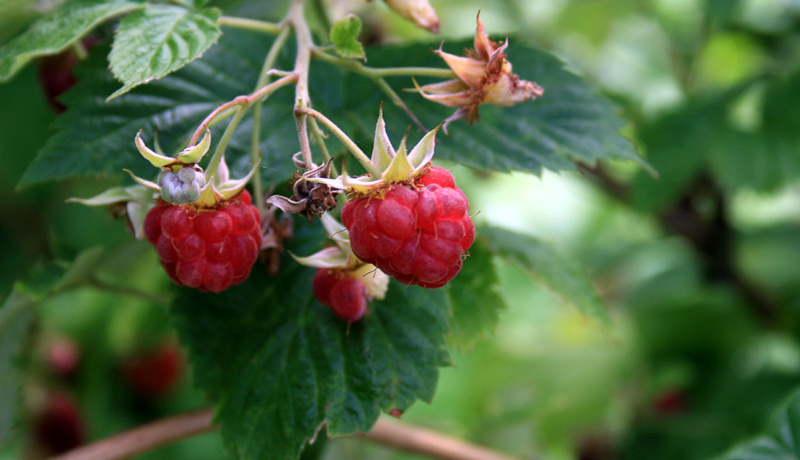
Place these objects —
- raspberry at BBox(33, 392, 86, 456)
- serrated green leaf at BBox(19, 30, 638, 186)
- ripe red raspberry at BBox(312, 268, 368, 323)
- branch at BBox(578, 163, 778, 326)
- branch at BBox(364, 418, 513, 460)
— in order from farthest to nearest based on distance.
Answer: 1. branch at BBox(578, 163, 778, 326)
2. raspberry at BBox(33, 392, 86, 456)
3. branch at BBox(364, 418, 513, 460)
4. serrated green leaf at BBox(19, 30, 638, 186)
5. ripe red raspberry at BBox(312, 268, 368, 323)

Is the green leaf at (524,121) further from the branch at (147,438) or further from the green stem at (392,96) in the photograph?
the branch at (147,438)

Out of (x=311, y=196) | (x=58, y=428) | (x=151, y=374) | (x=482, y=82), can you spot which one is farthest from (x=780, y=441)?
(x=58, y=428)

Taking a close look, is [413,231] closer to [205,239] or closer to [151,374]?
[205,239]

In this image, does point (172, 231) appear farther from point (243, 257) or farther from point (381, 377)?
point (381, 377)

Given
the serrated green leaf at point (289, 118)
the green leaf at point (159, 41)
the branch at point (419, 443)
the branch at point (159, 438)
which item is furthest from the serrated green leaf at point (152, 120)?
the branch at point (419, 443)

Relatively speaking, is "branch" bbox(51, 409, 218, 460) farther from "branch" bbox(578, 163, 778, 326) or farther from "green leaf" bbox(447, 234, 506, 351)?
"branch" bbox(578, 163, 778, 326)

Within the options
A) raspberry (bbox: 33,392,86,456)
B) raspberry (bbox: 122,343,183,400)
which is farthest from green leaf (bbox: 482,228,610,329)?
raspberry (bbox: 33,392,86,456)

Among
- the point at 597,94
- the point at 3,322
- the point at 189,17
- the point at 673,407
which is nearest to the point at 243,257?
the point at 189,17
